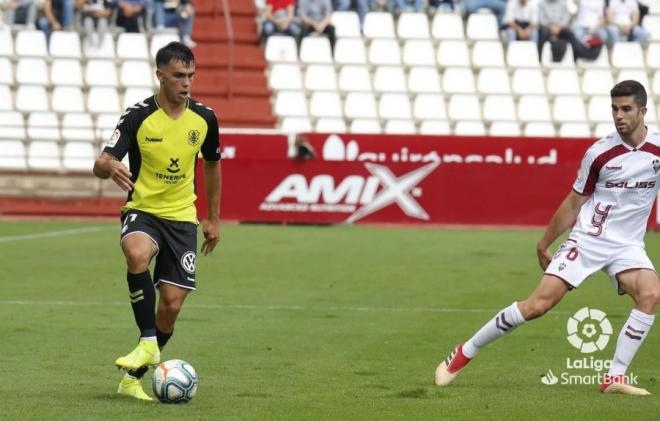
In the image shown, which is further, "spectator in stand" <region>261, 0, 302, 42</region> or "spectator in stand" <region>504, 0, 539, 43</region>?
"spectator in stand" <region>504, 0, 539, 43</region>

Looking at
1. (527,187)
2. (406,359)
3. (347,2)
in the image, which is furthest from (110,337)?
(347,2)

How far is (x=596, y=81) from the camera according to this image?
27.4 m

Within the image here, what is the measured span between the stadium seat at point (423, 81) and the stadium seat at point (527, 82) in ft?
5.16

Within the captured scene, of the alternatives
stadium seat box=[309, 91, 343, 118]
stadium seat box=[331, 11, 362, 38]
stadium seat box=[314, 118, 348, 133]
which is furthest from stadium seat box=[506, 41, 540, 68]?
stadium seat box=[314, 118, 348, 133]

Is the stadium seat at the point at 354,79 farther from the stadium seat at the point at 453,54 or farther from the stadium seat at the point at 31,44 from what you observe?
the stadium seat at the point at 31,44

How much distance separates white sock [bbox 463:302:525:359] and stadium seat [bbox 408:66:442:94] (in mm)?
Result: 18479

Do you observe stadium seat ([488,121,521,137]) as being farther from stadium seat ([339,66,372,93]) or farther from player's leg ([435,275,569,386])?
player's leg ([435,275,569,386])

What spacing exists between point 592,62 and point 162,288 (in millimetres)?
20923

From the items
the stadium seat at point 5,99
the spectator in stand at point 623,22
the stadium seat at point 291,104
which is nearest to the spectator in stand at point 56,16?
the stadium seat at point 5,99

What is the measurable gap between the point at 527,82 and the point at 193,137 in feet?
64.4

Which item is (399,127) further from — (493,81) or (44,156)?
(44,156)

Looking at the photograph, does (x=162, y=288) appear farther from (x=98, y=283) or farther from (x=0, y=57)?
(x=0, y=57)

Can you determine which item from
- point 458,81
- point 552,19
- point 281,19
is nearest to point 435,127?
point 458,81

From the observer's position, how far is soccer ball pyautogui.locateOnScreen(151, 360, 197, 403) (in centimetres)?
776
